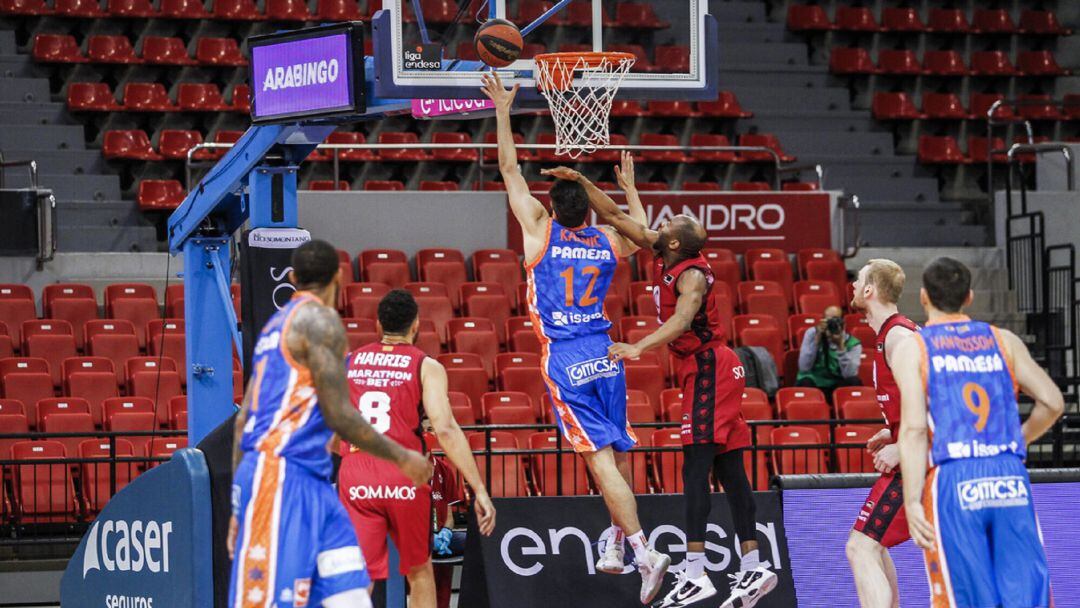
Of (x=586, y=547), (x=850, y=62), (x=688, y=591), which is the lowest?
(x=688, y=591)

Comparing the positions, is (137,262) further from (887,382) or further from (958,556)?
(958,556)

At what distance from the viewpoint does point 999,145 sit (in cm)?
2253

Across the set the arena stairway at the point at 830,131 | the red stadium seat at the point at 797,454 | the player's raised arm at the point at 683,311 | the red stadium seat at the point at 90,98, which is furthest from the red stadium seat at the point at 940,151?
the player's raised arm at the point at 683,311

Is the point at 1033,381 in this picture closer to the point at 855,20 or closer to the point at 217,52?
the point at 217,52

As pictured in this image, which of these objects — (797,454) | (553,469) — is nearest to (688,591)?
(553,469)

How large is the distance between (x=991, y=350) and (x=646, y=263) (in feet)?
34.0

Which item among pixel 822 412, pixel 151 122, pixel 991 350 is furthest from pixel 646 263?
pixel 991 350

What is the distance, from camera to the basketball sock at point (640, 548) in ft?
28.2

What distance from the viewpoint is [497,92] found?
862cm

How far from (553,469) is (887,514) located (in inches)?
205

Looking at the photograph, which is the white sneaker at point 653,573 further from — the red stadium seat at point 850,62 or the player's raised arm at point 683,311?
the red stadium seat at point 850,62

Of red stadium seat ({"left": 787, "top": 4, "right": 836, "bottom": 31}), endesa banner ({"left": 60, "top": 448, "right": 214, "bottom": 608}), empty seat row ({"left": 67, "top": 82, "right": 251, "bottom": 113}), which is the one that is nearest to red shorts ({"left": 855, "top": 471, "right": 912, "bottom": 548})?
endesa banner ({"left": 60, "top": 448, "right": 214, "bottom": 608})

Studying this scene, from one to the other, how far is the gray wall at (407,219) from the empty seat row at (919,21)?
854 cm

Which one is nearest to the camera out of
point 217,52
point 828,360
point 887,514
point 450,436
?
point 450,436
